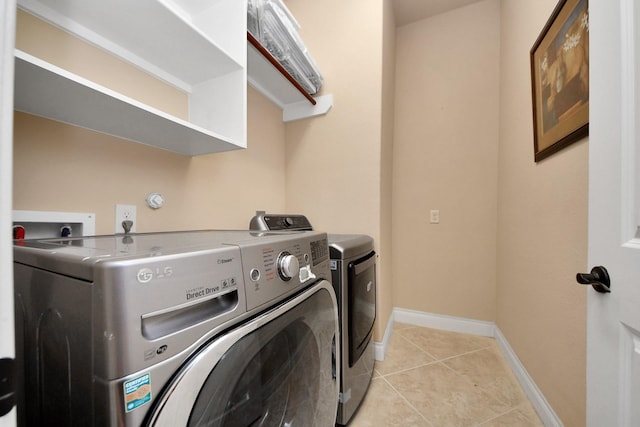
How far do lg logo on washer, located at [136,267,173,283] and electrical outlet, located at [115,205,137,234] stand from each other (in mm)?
739

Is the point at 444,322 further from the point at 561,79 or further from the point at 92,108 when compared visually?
the point at 92,108

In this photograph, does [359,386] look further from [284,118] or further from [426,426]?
[284,118]

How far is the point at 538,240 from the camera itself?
1.24 meters

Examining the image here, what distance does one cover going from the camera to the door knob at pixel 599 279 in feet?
1.94

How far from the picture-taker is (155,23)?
2.64 feet

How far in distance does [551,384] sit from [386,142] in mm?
1651

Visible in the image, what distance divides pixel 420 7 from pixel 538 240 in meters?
2.21

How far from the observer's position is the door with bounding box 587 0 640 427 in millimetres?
529

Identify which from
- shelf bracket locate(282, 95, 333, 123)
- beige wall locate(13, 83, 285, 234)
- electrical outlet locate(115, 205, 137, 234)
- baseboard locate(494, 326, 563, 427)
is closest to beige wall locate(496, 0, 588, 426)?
baseboard locate(494, 326, 563, 427)

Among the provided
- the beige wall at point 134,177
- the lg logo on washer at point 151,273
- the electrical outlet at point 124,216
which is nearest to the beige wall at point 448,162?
the beige wall at point 134,177

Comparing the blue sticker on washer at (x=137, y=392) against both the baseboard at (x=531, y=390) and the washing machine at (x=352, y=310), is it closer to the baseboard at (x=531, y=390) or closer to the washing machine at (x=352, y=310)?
the washing machine at (x=352, y=310)

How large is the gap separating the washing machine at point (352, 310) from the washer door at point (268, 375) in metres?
0.18

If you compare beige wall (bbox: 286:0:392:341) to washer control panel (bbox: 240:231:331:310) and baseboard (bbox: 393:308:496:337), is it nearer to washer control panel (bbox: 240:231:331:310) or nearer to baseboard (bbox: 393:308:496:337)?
baseboard (bbox: 393:308:496:337)

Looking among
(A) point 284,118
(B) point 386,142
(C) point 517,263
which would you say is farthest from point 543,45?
(A) point 284,118
